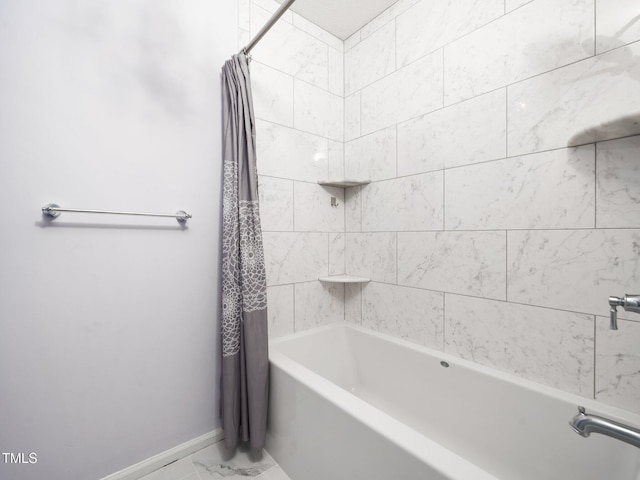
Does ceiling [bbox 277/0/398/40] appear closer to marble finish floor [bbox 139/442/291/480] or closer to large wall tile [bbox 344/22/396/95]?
large wall tile [bbox 344/22/396/95]

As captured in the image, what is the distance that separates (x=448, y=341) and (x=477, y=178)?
82 cm

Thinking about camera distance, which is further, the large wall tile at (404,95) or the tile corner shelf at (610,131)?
Result: the large wall tile at (404,95)

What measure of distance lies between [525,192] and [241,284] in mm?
1316

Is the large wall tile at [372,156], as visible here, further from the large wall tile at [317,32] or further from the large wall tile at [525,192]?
the large wall tile at [317,32]

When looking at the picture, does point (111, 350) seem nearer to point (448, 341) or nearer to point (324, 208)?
point (324, 208)

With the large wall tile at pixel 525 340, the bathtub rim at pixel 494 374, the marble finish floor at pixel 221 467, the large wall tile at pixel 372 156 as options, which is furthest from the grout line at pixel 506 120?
the marble finish floor at pixel 221 467

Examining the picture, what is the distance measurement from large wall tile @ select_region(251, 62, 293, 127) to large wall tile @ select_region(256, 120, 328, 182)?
0.18 feet

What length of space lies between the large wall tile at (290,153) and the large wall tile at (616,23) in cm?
131

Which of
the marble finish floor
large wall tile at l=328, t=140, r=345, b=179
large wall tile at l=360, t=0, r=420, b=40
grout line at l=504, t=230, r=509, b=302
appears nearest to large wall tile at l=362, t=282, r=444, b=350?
grout line at l=504, t=230, r=509, b=302

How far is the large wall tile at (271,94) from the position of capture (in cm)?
157

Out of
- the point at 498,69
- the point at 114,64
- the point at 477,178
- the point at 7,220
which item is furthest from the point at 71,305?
the point at 498,69

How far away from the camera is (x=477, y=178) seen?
129 cm

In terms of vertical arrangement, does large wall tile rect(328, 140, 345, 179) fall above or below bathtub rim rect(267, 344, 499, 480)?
above

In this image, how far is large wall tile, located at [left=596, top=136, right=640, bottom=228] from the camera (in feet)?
3.03
